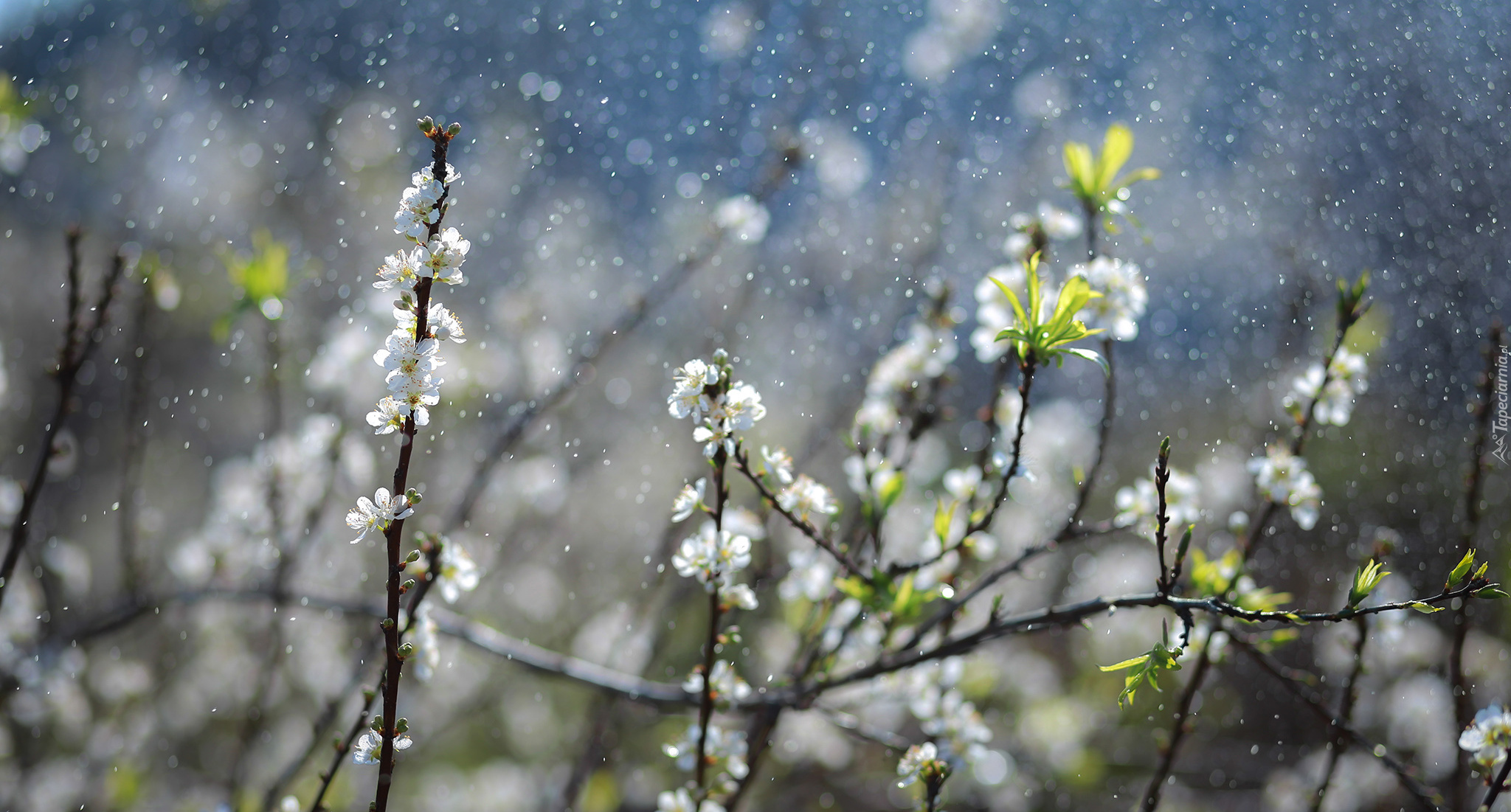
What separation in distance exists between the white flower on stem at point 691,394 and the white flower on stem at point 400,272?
0.81 feet

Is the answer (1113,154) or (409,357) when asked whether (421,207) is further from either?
(1113,154)

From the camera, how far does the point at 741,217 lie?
5.83 feet

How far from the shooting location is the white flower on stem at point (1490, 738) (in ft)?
3.11

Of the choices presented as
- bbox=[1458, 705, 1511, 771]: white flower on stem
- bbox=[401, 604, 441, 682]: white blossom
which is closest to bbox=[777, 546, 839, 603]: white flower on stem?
bbox=[401, 604, 441, 682]: white blossom

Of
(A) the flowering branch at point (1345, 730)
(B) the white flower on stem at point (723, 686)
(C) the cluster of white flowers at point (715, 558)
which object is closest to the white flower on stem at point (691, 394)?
(C) the cluster of white flowers at point (715, 558)

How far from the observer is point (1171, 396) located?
1.82 meters

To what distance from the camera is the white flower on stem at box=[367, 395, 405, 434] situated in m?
0.71

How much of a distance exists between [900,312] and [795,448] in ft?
2.96

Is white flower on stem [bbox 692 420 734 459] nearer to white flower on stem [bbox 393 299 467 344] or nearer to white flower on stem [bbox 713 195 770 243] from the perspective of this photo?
white flower on stem [bbox 393 299 467 344]

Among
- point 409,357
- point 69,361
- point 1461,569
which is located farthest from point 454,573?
point 1461,569

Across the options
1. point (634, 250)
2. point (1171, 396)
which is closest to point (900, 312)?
point (1171, 396)

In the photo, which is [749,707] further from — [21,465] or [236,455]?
[236,455]

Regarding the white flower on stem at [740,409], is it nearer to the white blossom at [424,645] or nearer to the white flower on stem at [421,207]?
the white flower on stem at [421,207]

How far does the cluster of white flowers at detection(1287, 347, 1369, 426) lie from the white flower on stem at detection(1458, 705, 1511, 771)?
386 millimetres
